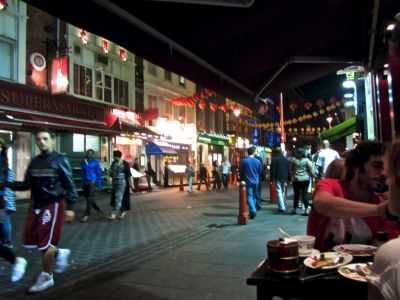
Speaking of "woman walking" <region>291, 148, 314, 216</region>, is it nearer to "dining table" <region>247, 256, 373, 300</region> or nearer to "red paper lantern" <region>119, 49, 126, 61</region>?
"dining table" <region>247, 256, 373, 300</region>

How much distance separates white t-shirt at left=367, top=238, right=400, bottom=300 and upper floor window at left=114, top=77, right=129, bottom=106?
2185cm

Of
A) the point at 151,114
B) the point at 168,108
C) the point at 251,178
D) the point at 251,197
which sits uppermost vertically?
the point at 168,108

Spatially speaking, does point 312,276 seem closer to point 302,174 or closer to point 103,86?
point 302,174

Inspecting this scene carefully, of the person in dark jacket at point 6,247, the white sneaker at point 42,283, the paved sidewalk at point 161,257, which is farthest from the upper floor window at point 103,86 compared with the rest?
the white sneaker at point 42,283

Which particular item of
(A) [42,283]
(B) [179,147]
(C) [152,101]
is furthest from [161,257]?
(B) [179,147]

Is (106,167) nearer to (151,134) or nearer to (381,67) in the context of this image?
(151,134)

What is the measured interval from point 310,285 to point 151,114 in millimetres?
22686

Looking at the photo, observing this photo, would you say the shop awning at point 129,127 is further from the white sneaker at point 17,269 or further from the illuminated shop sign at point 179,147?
the white sneaker at point 17,269

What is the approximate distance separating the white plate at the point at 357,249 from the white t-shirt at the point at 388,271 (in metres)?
0.78

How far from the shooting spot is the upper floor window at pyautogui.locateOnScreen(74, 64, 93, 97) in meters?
19.6

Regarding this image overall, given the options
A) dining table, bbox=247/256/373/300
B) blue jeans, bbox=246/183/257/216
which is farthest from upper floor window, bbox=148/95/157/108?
dining table, bbox=247/256/373/300

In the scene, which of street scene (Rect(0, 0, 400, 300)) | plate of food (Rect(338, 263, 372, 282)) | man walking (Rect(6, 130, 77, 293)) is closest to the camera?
plate of food (Rect(338, 263, 372, 282))

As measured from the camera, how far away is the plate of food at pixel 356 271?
1942 mm

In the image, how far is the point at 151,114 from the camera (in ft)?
79.7
